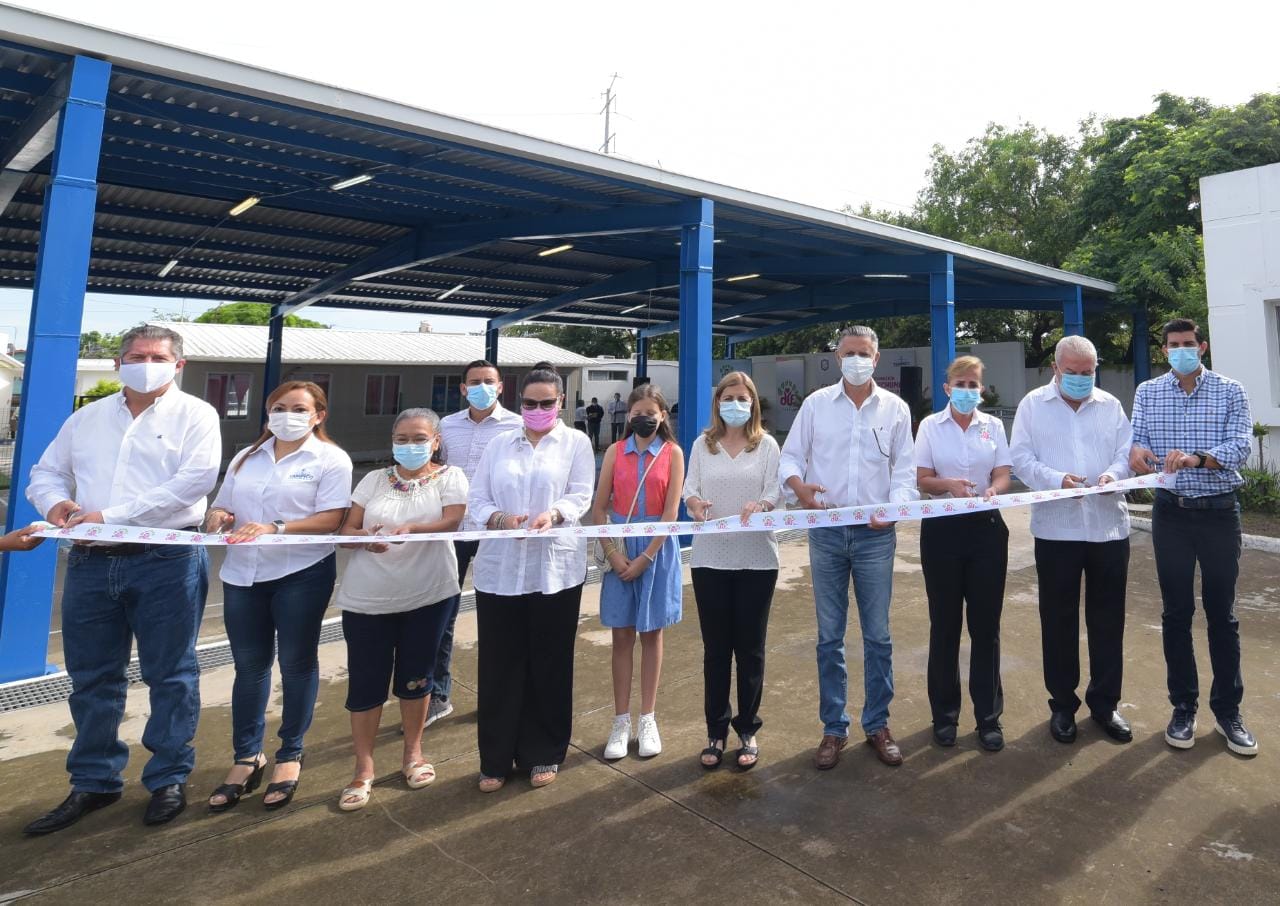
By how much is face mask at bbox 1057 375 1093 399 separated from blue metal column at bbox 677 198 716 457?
429 centimetres

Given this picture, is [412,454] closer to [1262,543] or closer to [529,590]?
[529,590]

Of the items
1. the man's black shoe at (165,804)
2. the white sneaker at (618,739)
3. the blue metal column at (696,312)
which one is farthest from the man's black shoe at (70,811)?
the blue metal column at (696,312)

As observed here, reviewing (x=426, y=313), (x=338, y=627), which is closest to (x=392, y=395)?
(x=426, y=313)

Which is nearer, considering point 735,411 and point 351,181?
point 735,411

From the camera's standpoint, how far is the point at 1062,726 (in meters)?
3.32

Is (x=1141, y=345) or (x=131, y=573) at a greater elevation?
(x=1141, y=345)

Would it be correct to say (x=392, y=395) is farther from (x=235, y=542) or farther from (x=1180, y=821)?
(x=1180, y=821)

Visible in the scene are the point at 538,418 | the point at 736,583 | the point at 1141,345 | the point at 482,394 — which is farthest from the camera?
the point at 1141,345

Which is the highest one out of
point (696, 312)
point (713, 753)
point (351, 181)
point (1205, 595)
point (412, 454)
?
point (351, 181)

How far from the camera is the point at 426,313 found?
694 inches

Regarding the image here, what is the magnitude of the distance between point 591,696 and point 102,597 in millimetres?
2278

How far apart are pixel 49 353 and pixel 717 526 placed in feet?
12.5

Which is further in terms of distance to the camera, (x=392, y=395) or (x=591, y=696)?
(x=392, y=395)

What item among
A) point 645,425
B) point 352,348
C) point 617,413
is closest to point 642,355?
point 617,413
